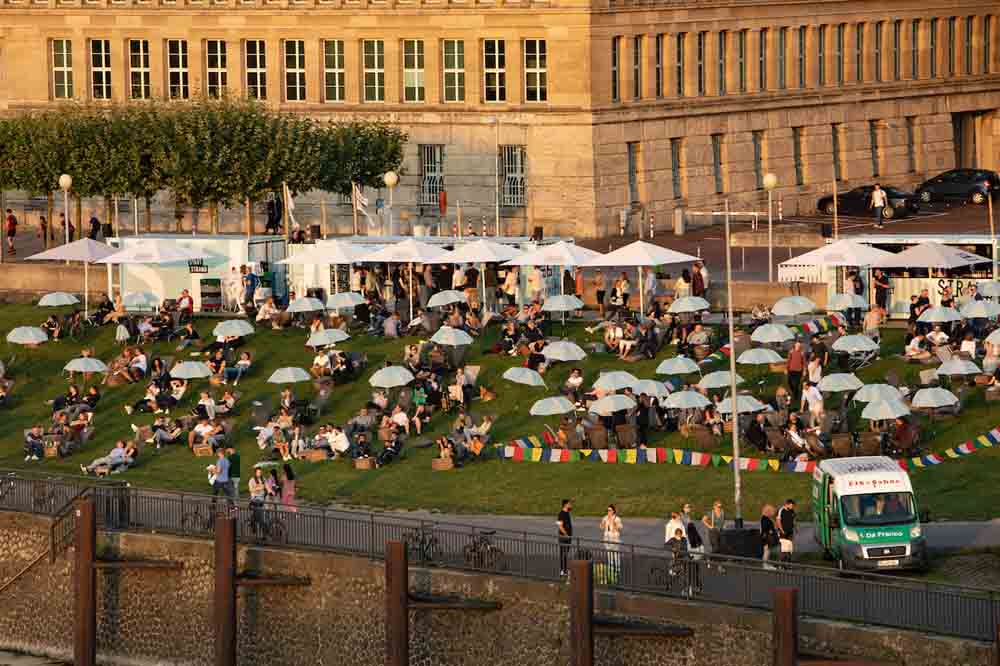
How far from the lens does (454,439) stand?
2741 inches

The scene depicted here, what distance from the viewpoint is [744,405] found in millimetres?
67562

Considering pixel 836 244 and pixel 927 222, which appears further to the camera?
pixel 927 222

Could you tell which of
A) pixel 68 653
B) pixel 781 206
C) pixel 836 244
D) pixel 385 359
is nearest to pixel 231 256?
pixel 385 359

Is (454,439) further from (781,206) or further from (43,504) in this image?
(781,206)

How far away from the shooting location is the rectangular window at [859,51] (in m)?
119

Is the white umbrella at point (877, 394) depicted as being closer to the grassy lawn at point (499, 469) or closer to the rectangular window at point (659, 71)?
the grassy lawn at point (499, 469)

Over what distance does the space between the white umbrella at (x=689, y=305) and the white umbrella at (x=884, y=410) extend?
34.3ft

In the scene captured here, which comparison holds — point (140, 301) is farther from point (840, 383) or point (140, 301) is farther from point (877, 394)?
point (877, 394)

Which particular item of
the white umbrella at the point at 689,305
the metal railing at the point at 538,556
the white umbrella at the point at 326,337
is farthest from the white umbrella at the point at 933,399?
the white umbrella at the point at 326,337

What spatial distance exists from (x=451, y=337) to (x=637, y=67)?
3448 cm

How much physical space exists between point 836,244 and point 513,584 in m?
25.2

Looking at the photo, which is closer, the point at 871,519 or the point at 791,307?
the point at 871,519

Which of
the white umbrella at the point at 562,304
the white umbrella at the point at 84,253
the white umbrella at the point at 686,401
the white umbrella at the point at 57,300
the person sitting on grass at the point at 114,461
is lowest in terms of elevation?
the person sitting on grass at the point at 114,461

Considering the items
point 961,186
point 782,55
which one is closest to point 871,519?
point 961,186
